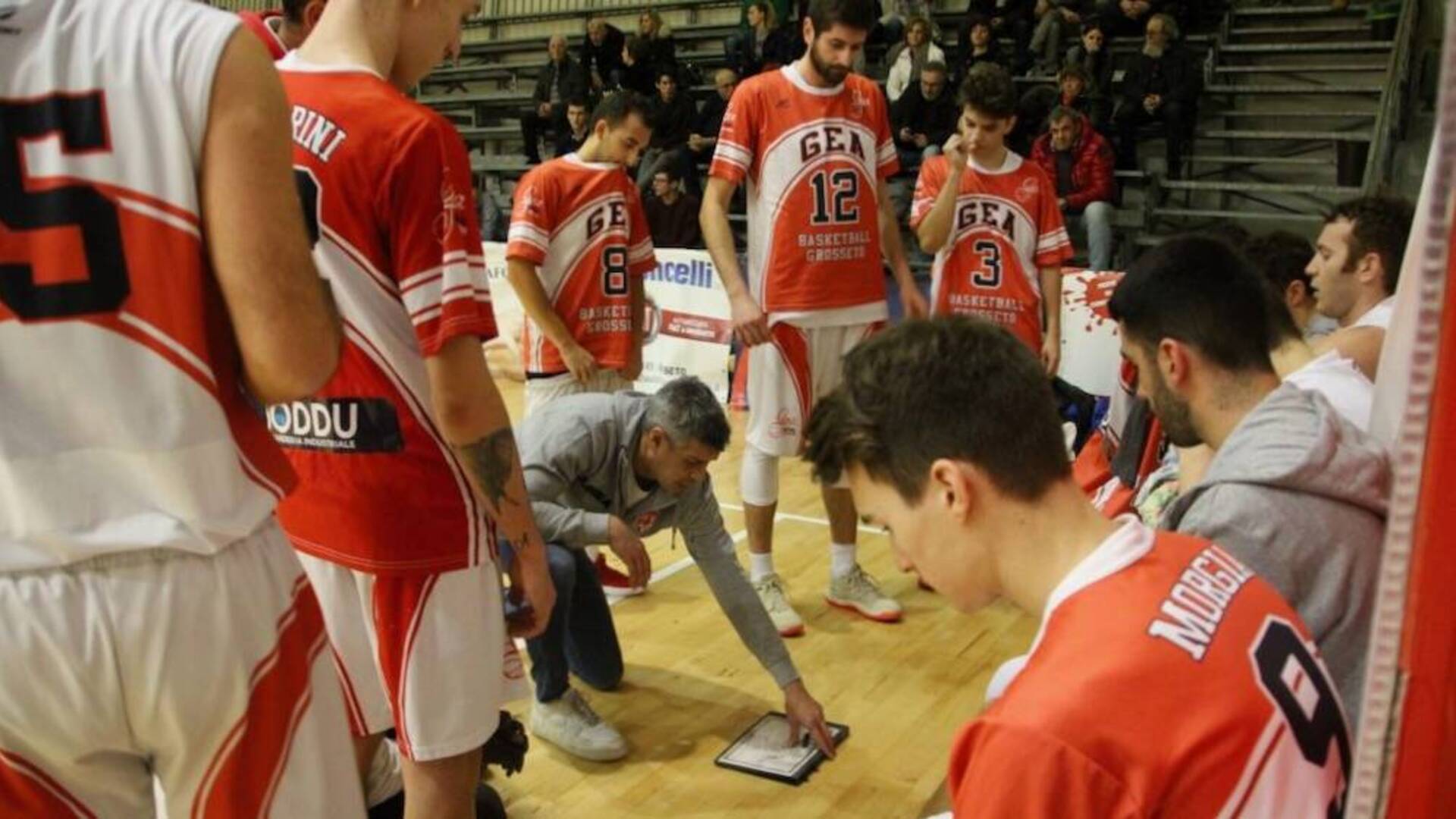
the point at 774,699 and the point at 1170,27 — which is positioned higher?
the point at 1170,27

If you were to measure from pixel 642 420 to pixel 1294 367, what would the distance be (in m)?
1.56

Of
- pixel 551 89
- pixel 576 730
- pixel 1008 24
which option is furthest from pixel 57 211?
pixel 551 89

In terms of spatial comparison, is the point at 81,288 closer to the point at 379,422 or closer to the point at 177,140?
the point at 177,140

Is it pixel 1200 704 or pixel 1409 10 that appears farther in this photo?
pixel 1409 10

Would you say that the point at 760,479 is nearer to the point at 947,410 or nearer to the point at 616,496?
the point at 616,496

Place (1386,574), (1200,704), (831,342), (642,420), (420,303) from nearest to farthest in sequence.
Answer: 1. (1386,574)
2. (1200,704)
3. (420,303)
4. (642,420)
5. (831,342)

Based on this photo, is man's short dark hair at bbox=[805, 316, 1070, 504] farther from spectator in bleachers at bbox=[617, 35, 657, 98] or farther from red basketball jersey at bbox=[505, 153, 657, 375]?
spectator in bleachers at bbox=[617, 35, 657, 98]

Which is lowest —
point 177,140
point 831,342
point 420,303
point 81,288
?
point 831,342

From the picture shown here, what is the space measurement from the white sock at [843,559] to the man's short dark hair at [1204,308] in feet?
7.49

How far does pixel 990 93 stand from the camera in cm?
440

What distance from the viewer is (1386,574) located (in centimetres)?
62

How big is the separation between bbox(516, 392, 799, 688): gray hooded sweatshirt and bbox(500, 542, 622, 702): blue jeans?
0.13 metres

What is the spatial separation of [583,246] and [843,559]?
1390 mm

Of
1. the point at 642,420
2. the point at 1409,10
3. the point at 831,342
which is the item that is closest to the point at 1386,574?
the point at 642,420
